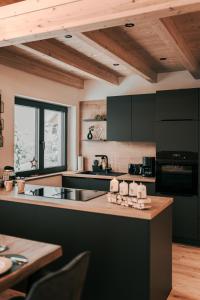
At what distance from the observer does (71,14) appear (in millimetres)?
2273

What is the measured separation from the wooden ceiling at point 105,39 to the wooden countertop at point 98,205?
4.78 feet

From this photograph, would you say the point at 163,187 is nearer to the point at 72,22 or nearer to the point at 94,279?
the point at 94,279

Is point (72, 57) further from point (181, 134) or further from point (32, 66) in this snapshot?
point (181, 134)

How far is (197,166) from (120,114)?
5.00 feet

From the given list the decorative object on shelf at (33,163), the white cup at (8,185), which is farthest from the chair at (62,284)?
the decorative object on shelf at (33,163)

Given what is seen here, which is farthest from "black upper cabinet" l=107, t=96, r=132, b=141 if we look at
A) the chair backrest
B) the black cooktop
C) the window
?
the chair backrest

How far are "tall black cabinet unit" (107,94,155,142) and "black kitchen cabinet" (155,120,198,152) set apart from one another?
0.30 meters

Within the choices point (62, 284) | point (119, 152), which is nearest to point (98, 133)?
point (119, 152)

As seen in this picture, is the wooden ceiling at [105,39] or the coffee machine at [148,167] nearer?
the wooden ceiling at [105,39]

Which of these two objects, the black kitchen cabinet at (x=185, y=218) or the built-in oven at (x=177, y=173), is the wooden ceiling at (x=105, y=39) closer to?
the built-in oven at (x=177, y=173)

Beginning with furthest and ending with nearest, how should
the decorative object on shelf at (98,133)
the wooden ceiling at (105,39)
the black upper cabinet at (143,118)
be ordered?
the decorative object on shelf at (98,133)
the black upper cabinet at (143,118)
the wooden ceiling at (105,39)

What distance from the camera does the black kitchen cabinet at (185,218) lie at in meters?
4.20

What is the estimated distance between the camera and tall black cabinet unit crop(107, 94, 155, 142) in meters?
4.73

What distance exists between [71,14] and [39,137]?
9.37 ft
